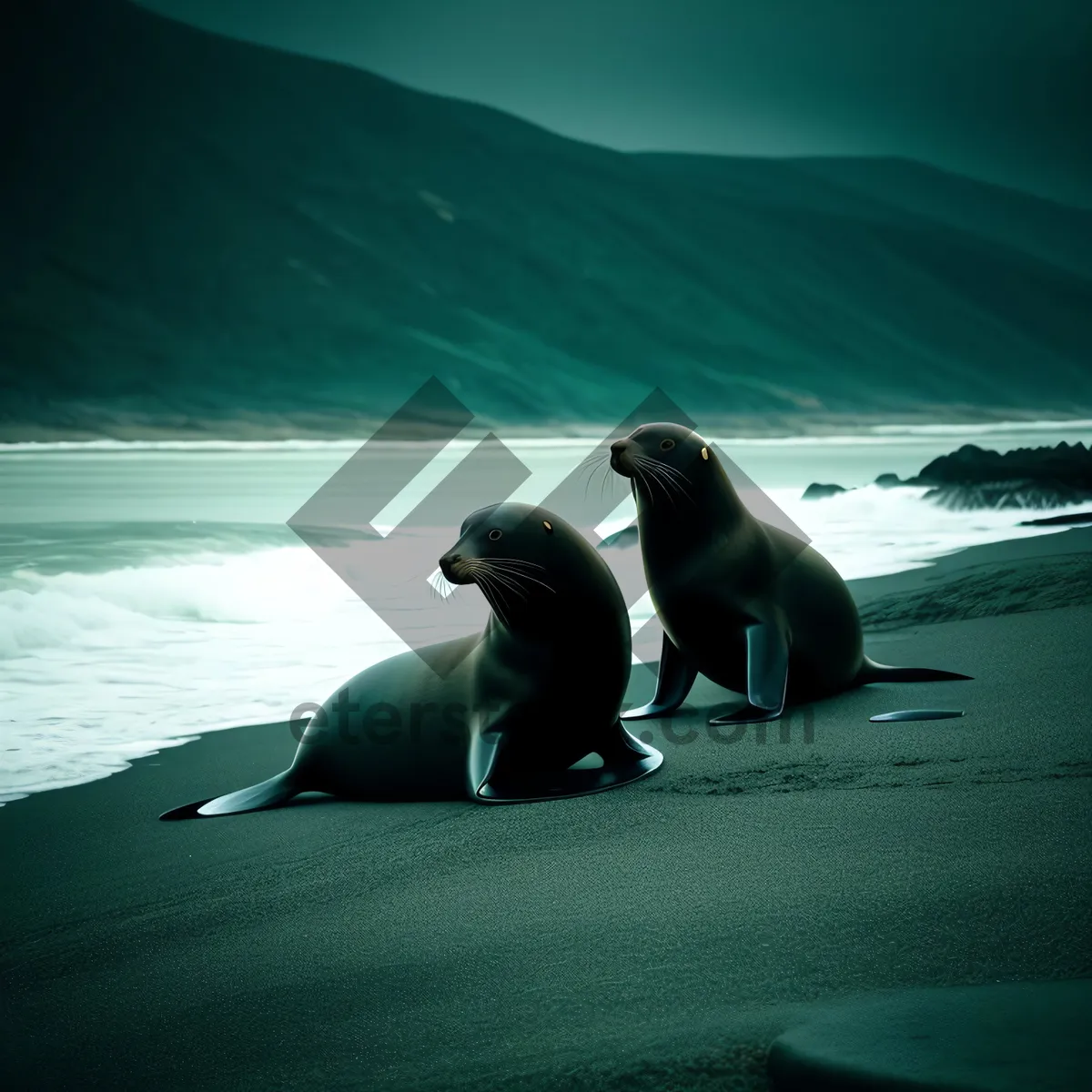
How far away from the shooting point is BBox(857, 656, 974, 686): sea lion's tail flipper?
4.65m

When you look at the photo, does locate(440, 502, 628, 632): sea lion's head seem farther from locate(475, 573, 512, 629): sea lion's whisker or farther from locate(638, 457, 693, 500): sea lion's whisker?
locate(638, 457, 693, 500): sea lion's whisker

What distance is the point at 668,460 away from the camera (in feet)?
14.4

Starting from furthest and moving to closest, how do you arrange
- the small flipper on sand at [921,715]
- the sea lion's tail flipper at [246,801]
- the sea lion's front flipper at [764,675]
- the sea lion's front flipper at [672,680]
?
the sea lion's front flipper at [672,680], the sea lion's front flipper at [764,675], the small flipper on sand at [921,715], the sea lion's tail flipper at [246,801]

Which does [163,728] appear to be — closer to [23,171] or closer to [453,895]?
[453,895]

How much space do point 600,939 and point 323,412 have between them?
135 ft

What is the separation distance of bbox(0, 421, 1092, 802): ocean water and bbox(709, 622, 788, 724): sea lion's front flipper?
0.93m

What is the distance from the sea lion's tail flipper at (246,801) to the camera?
3672mm

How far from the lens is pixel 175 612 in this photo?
365 inches

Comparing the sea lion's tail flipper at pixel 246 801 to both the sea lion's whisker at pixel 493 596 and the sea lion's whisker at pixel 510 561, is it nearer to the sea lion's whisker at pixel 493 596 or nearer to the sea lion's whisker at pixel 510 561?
the sea lion's whisker at pixel 493 596

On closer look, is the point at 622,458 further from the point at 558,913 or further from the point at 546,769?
the point at 558,913

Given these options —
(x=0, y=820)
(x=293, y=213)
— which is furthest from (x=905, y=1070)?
(x=293, y=213)

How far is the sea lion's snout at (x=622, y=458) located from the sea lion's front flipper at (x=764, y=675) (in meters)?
0.74

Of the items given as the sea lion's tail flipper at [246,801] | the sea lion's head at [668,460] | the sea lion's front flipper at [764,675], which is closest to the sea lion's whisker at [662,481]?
the sea lion's head at [668,460]

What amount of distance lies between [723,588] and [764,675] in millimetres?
358
